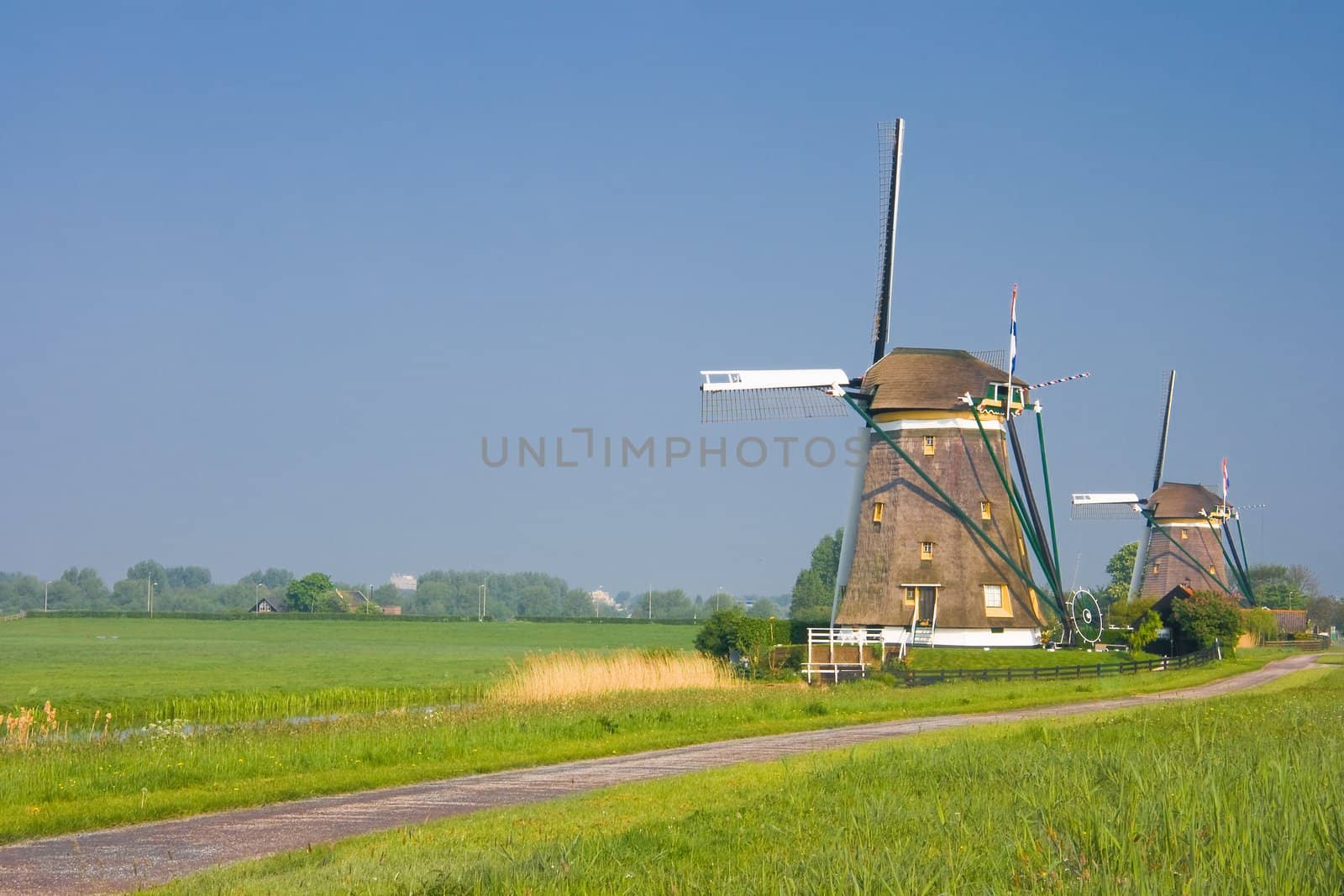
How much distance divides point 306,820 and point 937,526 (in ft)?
94.1

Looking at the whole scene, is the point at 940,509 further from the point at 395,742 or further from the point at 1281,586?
the point at 1281,586

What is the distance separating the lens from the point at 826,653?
37.7 meters

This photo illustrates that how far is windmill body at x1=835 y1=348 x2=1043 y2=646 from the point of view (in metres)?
38.8

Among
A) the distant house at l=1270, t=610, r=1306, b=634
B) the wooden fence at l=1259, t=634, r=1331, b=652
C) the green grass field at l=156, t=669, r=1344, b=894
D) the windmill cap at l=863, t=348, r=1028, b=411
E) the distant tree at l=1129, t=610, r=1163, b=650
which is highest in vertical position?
the windmill cap at l=863, t=348, r=1028, b=411

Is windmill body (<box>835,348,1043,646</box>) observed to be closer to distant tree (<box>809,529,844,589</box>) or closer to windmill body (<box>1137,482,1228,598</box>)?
windmill body (<box>1137,482,1228,598</box>)

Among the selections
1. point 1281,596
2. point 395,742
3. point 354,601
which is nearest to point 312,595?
point 354,601

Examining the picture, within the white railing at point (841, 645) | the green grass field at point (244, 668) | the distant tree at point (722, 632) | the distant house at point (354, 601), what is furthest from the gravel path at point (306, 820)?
the distant house at point (354, 601)

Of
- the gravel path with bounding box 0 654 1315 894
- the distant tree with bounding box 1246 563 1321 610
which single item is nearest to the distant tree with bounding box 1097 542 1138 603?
the distant tree with bounding box 1246 563 1321 610

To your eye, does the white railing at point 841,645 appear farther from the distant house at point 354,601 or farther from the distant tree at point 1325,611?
the distant house at point 354,601

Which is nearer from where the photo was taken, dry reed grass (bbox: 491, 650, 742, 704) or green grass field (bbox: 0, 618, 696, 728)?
dry reed grass (bbox: 491, 650, 742, 704)

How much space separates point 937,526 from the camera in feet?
128

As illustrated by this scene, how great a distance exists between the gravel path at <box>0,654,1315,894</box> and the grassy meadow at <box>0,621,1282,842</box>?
66cm

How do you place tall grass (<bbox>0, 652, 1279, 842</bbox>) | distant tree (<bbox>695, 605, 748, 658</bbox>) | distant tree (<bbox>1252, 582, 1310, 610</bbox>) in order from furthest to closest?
distant tree (<bbox>1252, 582, 1310, 610</bbox>), distant tree (<bbox>695, 605, 748, 658</bbox>), tall grass (<bbox>0, 652, 1279, 842</bbox>)

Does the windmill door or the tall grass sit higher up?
the windmill door
